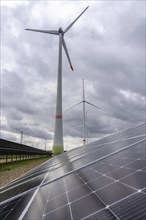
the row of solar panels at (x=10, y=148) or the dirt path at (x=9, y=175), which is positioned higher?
the row of solar panels at (x=10, y=148)

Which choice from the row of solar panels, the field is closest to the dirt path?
the field

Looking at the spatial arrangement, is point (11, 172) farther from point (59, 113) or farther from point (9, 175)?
point (59, 113)

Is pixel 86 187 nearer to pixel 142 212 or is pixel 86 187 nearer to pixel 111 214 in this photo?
pixel 111 214

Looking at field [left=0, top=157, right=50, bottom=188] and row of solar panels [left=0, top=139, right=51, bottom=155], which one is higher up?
row of solar panels [left=0, top=139, right=51, bottom=155]

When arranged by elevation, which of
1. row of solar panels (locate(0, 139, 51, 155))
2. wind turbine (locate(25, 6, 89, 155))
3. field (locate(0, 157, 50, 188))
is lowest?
field (locate(0, 157, 50, 188))

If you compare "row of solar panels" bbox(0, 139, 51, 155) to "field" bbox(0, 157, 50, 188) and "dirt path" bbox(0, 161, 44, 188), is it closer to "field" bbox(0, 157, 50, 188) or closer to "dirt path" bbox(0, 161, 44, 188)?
"field" bbox(0, 157, 50, 188)

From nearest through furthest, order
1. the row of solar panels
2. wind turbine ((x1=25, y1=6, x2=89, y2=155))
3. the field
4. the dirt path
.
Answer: the dirt path → the field → the row of solar panels → wind turbine ((x1=25, y1=6, x2=89, y2=155))

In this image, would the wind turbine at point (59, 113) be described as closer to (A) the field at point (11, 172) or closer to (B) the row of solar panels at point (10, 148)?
(B) the row of solar panels at point (10, 148)

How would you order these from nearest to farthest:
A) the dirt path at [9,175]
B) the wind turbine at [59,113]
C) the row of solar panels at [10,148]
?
the dirt path at [9,175]
the row of solar panels at [10,148]
the wind turbine at [59,113]

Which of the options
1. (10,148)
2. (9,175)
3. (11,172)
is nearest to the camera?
(9,175)

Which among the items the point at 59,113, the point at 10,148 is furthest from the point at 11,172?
the point at 59,113

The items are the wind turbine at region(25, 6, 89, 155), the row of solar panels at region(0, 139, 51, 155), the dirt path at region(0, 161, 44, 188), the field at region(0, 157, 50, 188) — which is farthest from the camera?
the wind turbine at region(25, 6, 89, 155)

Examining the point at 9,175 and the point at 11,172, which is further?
the point at 11,172

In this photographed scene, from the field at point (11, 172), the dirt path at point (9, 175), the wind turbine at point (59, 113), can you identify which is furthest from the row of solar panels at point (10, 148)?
the dirt path at point (9, 175)
